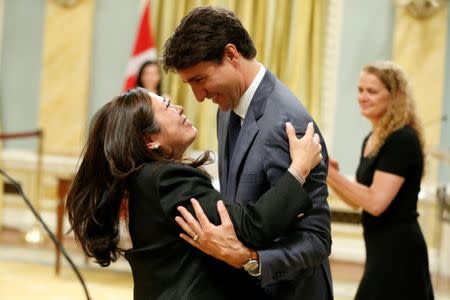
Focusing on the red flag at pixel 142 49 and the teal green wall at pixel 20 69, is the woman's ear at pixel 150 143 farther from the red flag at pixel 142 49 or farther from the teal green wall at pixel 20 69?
the teal green wall at pixel 20 69

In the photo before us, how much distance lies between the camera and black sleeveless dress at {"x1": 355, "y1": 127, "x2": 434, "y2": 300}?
3.51 meters

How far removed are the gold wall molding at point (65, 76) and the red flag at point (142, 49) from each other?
0.77 metres

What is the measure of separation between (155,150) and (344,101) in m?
5.47

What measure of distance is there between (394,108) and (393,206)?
0.47 meters

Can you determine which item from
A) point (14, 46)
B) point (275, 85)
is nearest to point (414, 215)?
point (275, 85)

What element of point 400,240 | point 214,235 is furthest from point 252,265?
point 400,240

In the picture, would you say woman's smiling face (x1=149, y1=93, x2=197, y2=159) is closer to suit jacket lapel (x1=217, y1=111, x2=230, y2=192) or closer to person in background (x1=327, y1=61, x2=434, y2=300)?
suit jacket lapel (x1=217, y1=111, x2=230, y2=192)

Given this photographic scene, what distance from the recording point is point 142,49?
23.9 ft

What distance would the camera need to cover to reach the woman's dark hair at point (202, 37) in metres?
2.18

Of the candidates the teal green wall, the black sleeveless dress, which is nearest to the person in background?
the black sleeveless dress

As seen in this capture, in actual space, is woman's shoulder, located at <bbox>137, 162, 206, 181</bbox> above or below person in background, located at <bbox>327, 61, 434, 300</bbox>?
above

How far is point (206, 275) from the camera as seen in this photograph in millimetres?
2125

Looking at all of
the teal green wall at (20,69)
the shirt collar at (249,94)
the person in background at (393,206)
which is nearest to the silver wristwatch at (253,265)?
the shirt collar at (249,94)

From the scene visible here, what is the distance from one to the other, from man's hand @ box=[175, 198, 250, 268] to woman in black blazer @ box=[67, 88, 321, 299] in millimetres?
25
